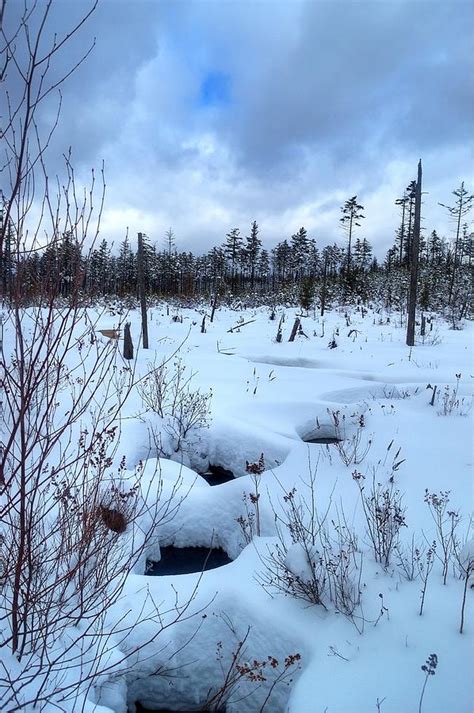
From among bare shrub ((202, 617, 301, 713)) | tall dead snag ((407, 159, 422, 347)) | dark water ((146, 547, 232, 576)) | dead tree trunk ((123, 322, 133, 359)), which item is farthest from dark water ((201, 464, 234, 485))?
tall dead snag ((407, 159, 422, 347))

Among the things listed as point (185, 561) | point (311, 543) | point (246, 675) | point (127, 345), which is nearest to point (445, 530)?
point (311, 543)

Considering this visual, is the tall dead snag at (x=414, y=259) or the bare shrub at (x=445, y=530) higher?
the tall dead snag at (x=414, y=259)

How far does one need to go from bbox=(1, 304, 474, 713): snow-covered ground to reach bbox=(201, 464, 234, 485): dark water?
110mm

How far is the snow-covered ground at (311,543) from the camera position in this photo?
101 inches

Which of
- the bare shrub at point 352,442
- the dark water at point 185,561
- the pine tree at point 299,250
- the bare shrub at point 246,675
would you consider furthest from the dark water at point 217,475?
the pine tree at point 299,250

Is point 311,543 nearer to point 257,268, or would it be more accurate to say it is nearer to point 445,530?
point 445,530

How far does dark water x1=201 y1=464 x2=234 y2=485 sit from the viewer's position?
19.9ft

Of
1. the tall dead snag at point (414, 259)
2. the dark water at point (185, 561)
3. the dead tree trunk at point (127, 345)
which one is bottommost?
the dark water at point (185, 561)

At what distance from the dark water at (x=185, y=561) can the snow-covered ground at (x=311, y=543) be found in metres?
0.10

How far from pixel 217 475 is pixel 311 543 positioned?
9.83 feet

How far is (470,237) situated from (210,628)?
39.7 metres

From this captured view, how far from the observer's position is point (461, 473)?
4531 mm

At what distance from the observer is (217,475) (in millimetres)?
6195

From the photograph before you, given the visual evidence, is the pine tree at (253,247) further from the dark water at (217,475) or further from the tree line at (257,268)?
the dark water at (217,475)
